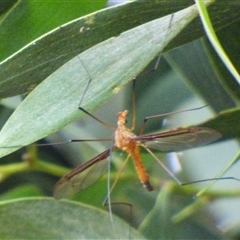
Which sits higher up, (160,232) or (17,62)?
(17,62)

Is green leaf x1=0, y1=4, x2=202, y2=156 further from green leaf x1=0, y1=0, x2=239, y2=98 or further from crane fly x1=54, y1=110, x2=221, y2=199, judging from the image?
crane fly x1=54, y1=110, x2=221, y2=199

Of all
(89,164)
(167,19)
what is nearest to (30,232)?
(89,164)

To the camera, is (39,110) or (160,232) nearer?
(39,110)

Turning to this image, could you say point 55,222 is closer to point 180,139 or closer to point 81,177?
point 81,177

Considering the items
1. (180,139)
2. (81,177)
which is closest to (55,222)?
Answer: (81,177)

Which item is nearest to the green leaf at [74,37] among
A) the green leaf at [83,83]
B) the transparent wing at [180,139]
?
the green leaf at [83,83]

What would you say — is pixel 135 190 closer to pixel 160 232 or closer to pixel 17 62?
pixel 160 232
